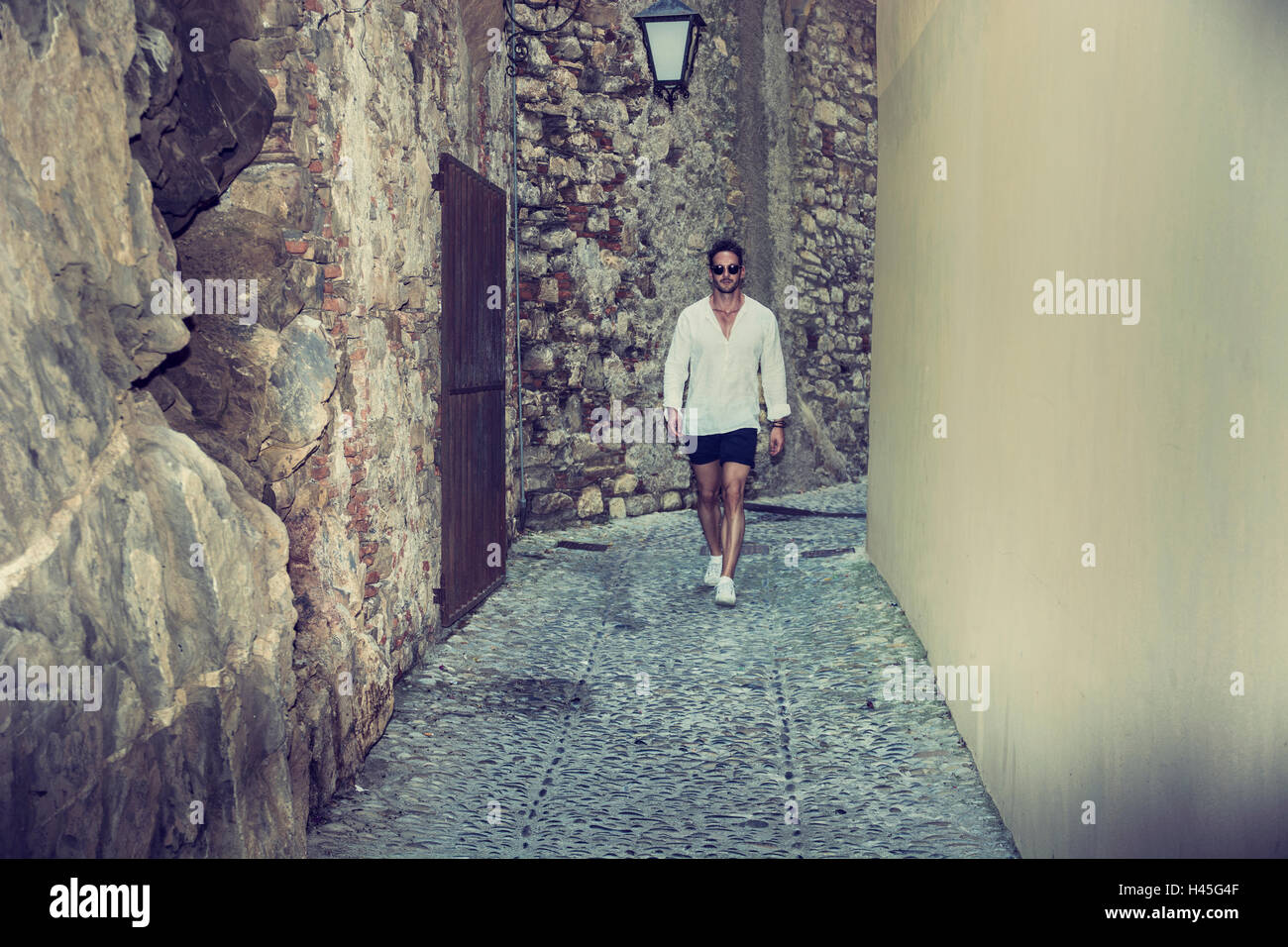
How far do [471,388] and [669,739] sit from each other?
236cm

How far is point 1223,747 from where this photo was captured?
2021 millimetres

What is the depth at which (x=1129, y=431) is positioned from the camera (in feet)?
7.89

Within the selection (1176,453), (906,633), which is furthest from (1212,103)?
(906,633)

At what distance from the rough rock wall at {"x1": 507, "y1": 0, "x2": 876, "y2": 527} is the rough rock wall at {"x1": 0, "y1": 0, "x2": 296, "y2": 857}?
549 centimetres

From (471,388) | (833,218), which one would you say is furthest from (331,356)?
(833,218)

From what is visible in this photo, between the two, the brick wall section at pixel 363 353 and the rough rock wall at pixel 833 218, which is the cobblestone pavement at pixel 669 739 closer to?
the brick wall section at pixel 363 353

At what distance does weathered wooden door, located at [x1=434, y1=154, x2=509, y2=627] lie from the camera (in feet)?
17.9

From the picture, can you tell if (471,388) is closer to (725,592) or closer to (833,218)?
(725,592)

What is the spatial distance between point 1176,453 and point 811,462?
322 inches

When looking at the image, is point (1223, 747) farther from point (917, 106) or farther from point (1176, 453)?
point (917, 106)

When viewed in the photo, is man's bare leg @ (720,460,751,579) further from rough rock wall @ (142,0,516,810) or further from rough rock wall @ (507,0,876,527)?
rough rock wall @ (507,0,876,527)

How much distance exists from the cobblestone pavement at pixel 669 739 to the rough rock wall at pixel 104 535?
2.42ft

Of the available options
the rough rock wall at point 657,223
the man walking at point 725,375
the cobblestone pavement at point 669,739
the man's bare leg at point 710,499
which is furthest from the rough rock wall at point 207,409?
the rough rock wall at point 657,223

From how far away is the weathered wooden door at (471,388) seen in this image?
5461 millimetres
